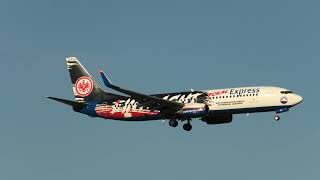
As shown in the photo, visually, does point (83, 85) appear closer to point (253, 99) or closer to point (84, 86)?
point (84, 86)

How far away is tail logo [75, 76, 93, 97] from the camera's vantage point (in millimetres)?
124831

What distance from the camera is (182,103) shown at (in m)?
112

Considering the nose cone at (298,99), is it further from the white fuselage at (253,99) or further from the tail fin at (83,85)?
the tail fin at (83,85)

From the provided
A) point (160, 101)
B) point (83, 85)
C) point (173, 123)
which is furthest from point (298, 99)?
point (83, 85)

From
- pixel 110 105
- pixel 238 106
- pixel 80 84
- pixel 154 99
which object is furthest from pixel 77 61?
pixel 238 106

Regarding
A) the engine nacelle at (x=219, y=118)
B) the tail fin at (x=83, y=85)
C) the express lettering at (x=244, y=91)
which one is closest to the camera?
the express lettering at (x=244, y=91)

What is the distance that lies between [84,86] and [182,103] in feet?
65.9

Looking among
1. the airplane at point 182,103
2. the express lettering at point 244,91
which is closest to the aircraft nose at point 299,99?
the airplane at point 182,103

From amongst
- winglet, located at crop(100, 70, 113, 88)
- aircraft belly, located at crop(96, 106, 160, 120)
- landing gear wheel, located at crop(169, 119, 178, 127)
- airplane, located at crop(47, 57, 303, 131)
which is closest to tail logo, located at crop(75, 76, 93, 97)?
airplane, located at crop(47, 57, 303, 131)

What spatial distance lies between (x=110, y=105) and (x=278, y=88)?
2536 cm

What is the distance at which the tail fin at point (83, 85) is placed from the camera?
405ft

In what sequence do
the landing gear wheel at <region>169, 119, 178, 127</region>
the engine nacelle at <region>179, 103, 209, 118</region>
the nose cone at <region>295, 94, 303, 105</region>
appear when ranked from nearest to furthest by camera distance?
the nose cone at <region>295, 94, 303, 105</region> < the engine nacelle at <region>179, 103, 209, 118</region> < the landing gear wheel at <region>169, 119, 178, 127</region>

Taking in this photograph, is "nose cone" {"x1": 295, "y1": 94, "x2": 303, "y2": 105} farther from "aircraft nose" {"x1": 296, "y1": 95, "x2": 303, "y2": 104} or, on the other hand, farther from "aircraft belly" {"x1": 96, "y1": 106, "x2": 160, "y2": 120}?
"aircraft belly" {"x1": 96, "y1": 106, "x2": 160, "y2": 120}

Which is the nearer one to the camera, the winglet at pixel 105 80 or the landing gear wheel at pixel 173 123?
the winglet at pixel 105 80
